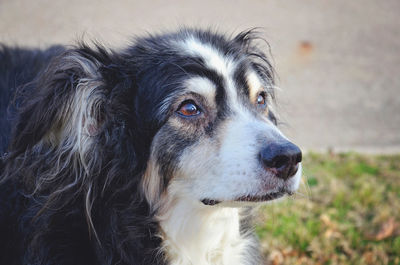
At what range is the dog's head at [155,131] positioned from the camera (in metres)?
2.32

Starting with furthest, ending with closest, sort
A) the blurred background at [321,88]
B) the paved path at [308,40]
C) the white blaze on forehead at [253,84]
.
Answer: the paved path at [308,40] < the blurred background at [321,88] < the white blaze on forehead at [253,84]

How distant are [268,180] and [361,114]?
449cm

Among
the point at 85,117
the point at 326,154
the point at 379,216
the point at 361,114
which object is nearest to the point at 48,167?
the point at 85,117

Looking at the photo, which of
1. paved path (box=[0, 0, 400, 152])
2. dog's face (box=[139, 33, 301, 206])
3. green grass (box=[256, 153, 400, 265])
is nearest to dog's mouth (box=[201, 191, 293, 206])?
dog's face (box=[139, 33, 301, 206])

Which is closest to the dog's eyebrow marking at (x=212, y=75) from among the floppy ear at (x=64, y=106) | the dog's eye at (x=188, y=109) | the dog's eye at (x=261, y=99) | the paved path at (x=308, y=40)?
the dog's eye at (x=188, y=109)

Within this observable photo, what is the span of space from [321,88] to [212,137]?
185 inches

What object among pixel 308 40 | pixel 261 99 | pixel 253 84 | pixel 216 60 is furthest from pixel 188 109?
pixel 308 40

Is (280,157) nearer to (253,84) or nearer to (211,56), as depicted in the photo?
(253,84)

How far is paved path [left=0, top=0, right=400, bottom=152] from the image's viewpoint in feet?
19.8

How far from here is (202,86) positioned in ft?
8.36

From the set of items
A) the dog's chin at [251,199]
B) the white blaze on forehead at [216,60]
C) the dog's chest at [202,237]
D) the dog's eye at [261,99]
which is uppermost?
the white blaze on forehead at [216,60]

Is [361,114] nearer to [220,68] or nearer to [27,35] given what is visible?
[220,68]

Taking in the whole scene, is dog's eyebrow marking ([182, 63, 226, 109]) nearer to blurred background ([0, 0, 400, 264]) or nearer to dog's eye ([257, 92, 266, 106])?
dog's eye ([257, 92, 266, 106])

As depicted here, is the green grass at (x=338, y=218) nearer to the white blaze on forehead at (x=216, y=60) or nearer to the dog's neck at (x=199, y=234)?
the dog's neck at (x=199, y=234)
